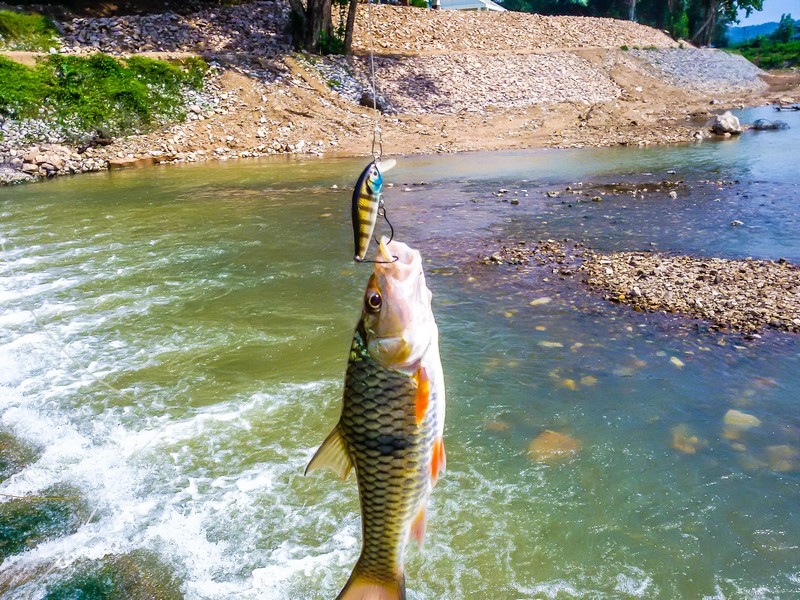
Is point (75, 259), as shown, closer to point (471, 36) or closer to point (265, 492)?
point (265, 492)

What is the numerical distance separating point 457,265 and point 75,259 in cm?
812

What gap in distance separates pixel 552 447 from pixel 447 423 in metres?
1.06

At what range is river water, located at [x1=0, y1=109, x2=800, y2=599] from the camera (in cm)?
446

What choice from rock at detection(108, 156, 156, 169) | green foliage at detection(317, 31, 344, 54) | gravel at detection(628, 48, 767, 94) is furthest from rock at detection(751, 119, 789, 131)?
rock at detection(108, 156, 156, 169)

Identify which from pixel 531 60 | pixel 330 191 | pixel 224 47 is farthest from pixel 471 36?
pixel 330 191

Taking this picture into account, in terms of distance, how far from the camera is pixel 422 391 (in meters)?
2.40

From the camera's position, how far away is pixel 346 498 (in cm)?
522

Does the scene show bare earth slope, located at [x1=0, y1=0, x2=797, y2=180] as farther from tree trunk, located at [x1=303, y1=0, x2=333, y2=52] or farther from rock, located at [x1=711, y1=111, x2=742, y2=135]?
tree trunk, located at [x1=303, y1=0, x2=333, y2=52]

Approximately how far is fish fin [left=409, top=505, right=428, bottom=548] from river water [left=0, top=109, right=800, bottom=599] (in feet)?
6.07

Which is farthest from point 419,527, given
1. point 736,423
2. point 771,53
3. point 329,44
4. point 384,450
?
point 771,53

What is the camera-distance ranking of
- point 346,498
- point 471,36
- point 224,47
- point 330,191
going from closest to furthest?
point 346,498, point 330,191, point 224,47, point 471,36

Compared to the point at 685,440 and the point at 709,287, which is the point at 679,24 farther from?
the point at 685,440

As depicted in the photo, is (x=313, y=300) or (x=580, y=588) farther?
(x=313, y=300)

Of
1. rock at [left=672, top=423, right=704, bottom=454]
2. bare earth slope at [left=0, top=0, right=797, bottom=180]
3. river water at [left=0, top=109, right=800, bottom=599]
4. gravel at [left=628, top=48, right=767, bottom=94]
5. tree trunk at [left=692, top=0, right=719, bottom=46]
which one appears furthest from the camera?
tree trunk at [left=692, top=0, right=719, bottom=46]
